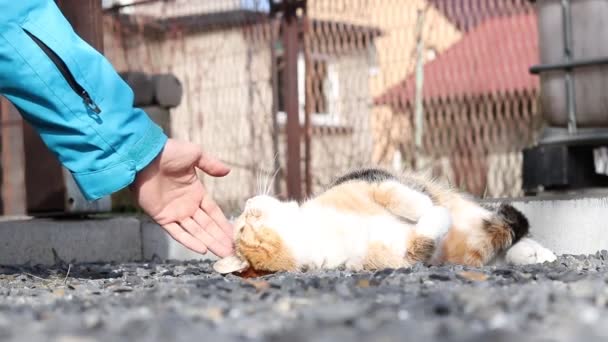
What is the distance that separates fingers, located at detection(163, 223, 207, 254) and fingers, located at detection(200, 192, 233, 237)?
0.46 ft

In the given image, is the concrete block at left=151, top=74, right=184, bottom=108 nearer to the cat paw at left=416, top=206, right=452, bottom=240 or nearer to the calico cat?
the calico cat

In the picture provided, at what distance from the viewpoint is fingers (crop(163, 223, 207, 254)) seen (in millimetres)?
3461

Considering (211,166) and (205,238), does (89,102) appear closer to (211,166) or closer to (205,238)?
(211,166)

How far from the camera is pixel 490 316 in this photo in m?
1.79

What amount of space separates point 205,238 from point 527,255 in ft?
4.32

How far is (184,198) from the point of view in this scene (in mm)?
3537

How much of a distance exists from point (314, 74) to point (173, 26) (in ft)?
5.26

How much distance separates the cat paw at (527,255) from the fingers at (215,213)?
1169mm

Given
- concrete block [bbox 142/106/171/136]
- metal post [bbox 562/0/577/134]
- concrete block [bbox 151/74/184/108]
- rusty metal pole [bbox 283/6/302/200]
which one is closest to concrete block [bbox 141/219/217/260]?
rusty metal pole [bbox 283/6/302/200]

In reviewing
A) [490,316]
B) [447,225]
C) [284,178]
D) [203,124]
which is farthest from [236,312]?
[203,124]

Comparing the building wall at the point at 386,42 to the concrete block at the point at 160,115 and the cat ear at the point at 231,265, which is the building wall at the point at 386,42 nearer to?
the concrete block at the point at 160,115

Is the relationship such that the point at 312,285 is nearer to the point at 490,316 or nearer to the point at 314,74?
the point at 490,316

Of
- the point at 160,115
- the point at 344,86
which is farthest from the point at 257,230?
the point at 344,86

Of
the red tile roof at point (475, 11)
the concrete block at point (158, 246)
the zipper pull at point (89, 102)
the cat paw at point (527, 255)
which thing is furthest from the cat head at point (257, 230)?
the red tile roof at point (475, 11)
